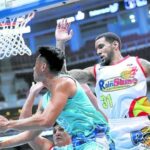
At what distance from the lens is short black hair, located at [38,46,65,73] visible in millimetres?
2701

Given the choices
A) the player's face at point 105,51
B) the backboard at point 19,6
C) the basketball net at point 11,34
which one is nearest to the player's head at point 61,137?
the player's face at point 105,51

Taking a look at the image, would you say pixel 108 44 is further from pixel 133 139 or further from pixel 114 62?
pixel 133 139

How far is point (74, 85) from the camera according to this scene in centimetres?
269

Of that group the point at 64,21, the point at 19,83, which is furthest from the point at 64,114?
the point at 19,83

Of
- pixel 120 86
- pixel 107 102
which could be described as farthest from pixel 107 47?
pixel 107 102

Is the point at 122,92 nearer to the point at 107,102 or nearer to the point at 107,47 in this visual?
the point at 107,102

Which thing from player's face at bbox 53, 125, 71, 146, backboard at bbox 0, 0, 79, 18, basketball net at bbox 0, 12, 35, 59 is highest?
backboard at bbox 0, 0, 79, 18

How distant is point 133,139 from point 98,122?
63 cm

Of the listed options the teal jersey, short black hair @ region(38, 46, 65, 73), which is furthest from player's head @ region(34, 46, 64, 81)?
the teal jersey

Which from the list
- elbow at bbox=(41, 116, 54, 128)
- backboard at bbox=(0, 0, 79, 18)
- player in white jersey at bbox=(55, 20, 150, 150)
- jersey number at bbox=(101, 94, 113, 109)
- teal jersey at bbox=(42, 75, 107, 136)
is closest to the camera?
elbow at bbox=(41, 116, 54, 128)

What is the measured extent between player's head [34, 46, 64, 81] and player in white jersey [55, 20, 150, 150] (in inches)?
28.4

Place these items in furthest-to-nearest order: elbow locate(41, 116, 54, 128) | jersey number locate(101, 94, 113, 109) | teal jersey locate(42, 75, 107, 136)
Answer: jersey number locate(101, 94, 113, 109) < teal jersey locate(42, 75, 107, 136) < elbow locate(41, 116, 54, 128)

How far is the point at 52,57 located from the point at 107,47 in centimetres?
99

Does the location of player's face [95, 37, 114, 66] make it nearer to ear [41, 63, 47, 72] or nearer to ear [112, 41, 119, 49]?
ear [112, 41, 119, 49]
